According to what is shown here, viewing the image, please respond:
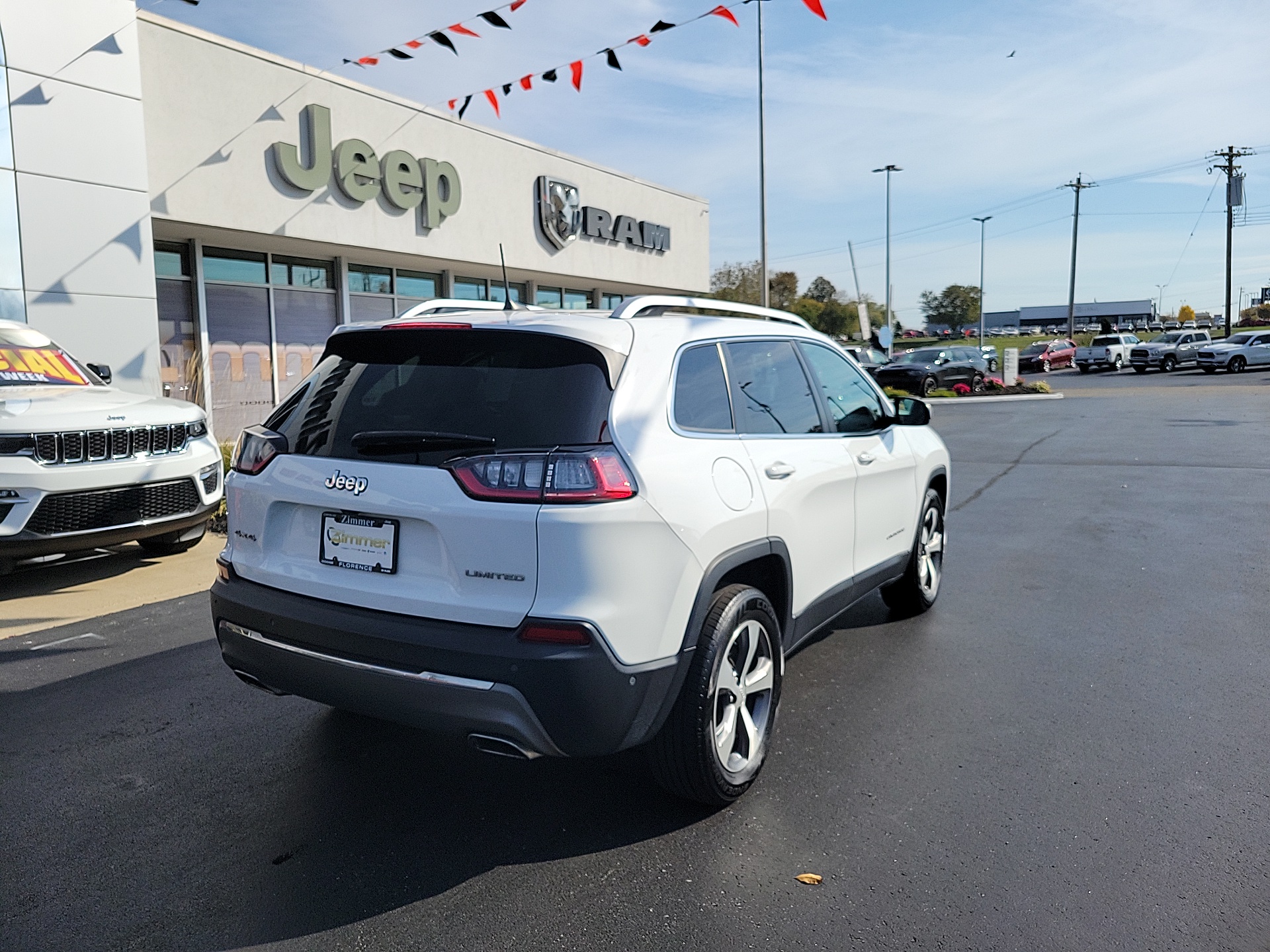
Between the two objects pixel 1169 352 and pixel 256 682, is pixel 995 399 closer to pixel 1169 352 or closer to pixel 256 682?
pixel 1169 352

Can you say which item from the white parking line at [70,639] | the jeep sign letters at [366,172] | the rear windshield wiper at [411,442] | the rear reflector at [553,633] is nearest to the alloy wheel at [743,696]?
the rear reflector at [553,633]

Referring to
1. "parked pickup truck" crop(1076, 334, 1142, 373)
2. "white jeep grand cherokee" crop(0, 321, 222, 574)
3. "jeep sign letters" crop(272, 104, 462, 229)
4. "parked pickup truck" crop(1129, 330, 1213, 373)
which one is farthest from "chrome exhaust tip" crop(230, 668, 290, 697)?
"parked pickup truck" crop(1076, 334, 1142, 373)

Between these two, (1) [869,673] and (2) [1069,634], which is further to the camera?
(2) [1069,634]

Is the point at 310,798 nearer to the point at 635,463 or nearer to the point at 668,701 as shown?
the point at 668,701

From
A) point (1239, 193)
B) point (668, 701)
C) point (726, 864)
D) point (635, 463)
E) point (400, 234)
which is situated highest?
point (1239, 193)

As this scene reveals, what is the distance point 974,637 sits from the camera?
17.7 feet

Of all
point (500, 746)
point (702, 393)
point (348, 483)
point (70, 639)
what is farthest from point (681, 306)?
point (70, 639)

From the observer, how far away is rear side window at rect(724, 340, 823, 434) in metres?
3.76

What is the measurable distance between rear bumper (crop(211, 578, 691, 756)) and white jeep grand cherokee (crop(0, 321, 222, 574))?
3850 millimetres

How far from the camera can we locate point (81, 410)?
6.50m

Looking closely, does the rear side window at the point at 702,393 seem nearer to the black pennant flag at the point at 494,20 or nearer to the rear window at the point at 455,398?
the rear window at the point at 455,398

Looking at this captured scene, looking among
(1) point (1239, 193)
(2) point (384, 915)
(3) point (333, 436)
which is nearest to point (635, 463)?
(3) point (333, 436)

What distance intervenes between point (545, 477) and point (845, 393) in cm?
235

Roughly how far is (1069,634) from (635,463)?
360 centimetres
